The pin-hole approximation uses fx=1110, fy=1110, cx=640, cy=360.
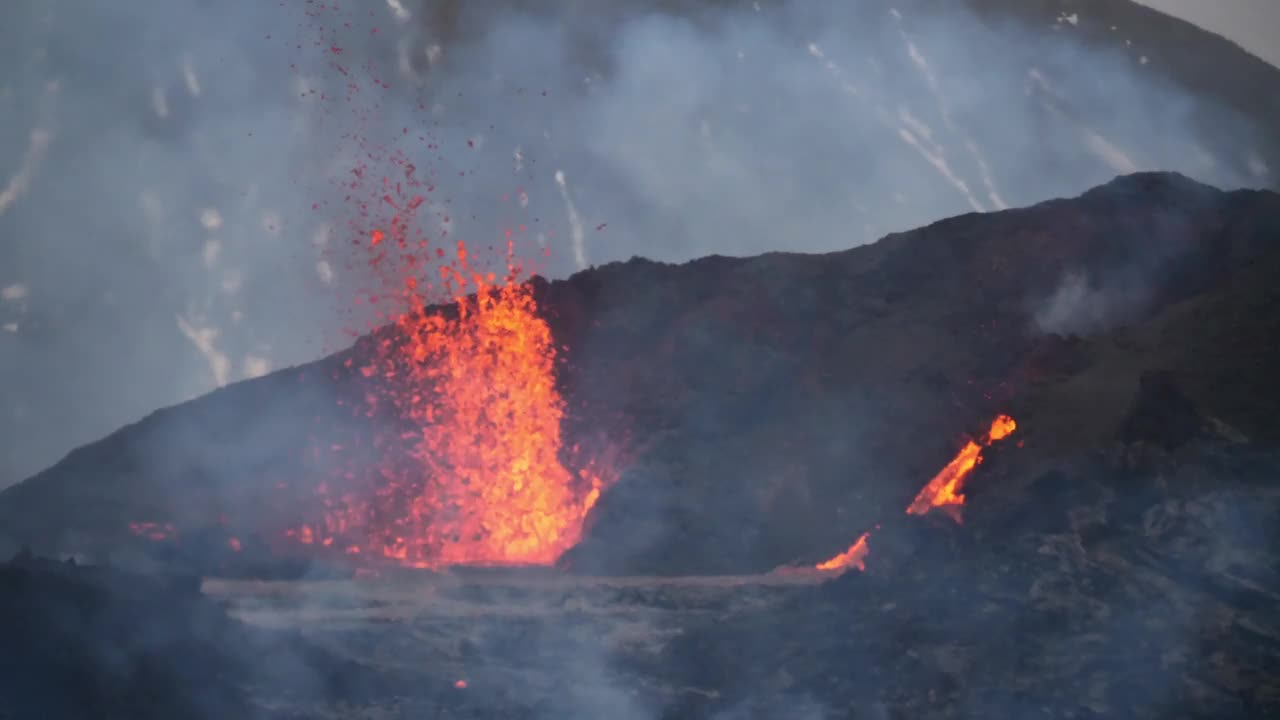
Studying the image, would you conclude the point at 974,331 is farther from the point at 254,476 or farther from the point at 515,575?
the point at 254,476

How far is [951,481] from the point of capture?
55.0ft

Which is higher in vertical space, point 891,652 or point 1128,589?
point 1128,589

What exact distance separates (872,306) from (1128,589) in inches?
349

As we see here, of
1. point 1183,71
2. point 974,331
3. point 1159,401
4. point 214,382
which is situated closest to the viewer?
point 1159,401

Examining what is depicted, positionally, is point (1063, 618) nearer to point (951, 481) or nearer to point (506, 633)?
point (951, 481)

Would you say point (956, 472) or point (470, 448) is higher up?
point (956, 472)

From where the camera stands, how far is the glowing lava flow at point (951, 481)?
51.8 ft

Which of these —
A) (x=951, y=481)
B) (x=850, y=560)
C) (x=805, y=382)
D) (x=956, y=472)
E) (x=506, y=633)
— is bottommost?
(x=506, y=633)

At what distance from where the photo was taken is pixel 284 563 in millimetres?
15883

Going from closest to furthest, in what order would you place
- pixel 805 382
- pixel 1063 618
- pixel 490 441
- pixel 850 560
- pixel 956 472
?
pixel 1063 618
pixel 850 560
pixel 956 472
pixel 805 382
pixel 490 441

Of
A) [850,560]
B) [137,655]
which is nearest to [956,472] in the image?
[850,560]

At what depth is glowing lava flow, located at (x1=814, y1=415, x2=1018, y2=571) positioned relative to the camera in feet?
51.8

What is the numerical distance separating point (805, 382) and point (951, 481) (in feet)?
12.8

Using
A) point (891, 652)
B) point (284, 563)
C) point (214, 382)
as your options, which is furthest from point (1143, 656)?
point (214, 382)
